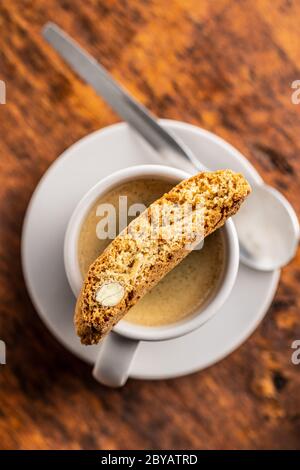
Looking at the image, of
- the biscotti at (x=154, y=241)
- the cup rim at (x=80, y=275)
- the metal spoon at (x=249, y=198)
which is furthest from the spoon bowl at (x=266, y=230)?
the biscotti at (x=154, y=241)

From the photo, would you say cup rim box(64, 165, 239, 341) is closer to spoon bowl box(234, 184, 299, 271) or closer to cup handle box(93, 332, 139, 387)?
cup handle box(93, 332, 139, 387)

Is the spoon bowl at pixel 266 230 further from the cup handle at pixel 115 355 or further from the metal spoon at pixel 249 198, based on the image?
the cup handle at pixel 115 355

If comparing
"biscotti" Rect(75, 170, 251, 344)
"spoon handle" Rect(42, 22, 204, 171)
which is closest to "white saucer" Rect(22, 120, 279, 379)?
"spoon handle" Rect(42, 22, 204, 171)

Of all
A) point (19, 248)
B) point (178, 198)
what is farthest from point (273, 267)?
point (19, 248)

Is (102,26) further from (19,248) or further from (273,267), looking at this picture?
(273,267)

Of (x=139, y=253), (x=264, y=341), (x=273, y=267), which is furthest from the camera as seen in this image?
(x=264, y=341)

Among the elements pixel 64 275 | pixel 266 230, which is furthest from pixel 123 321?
pixel 266 230

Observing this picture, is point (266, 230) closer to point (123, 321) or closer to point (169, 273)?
point (169, 273)

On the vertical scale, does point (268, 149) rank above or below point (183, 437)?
above
